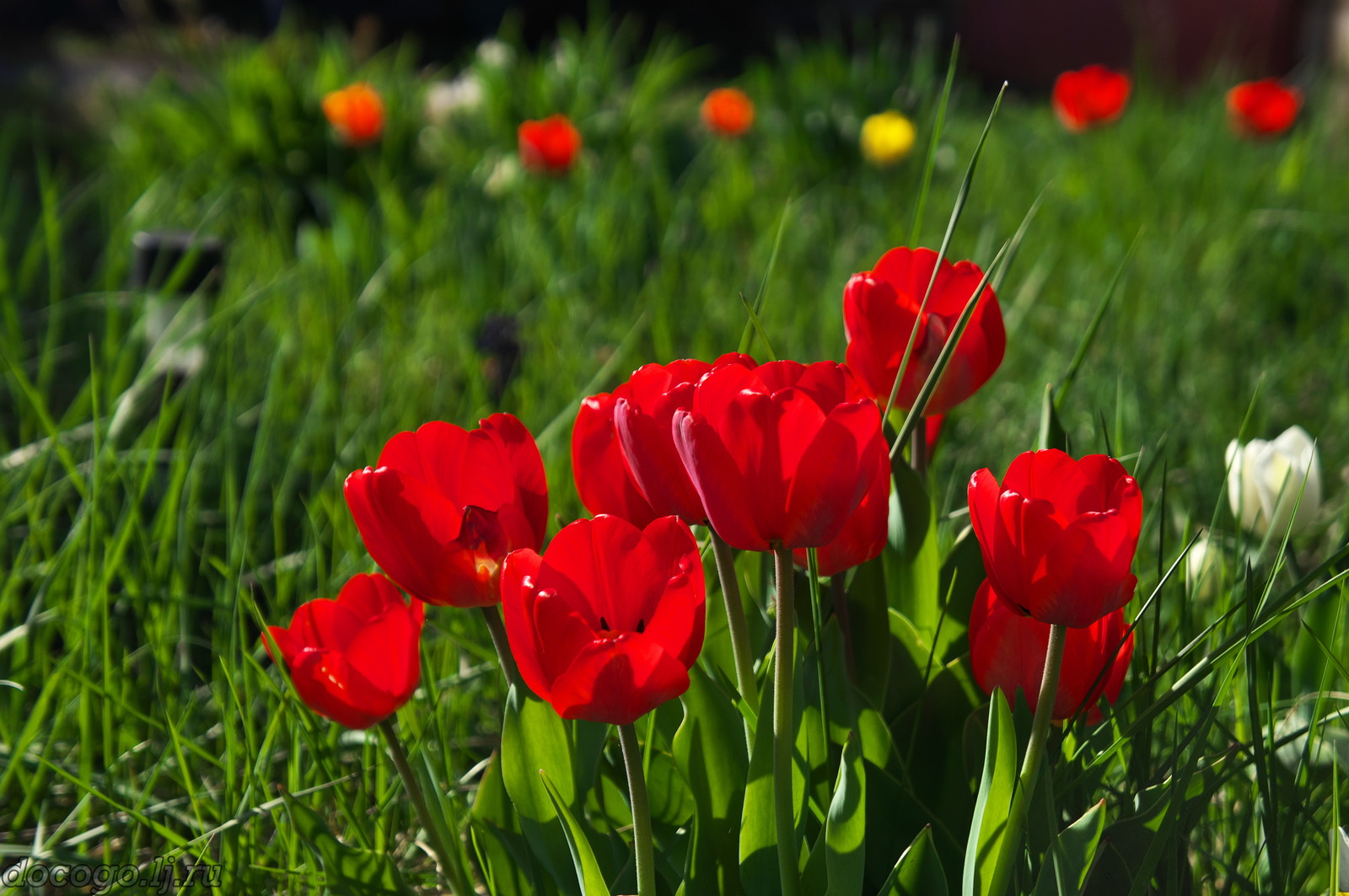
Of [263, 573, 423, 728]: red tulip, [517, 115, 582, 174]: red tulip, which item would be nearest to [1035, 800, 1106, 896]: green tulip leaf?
[263, 573, 423, 728]: red tulip

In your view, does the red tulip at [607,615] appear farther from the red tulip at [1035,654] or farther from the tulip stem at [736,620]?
the red tulip at [1035,654]

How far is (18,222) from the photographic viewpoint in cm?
274

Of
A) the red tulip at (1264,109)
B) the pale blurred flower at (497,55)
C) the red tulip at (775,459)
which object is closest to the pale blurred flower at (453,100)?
the pale blurred flower at (497,55)

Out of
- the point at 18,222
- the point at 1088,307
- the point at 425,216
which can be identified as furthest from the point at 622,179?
the point at 18,222

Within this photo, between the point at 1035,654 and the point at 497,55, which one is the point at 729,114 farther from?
the point at 1035,654

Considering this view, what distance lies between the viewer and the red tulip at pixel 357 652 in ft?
1.86

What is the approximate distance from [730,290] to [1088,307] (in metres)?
0.64

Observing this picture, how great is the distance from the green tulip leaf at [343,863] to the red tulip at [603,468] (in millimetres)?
233

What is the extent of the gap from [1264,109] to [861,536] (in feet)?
8.29

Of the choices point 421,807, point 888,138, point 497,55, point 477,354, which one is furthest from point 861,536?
point 497,55

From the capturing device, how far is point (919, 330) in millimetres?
611

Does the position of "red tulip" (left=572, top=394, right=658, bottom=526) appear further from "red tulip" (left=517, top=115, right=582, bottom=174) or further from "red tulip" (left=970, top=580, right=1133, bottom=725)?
"red tulip" (left=517, top=115, right=582, bottom=174)

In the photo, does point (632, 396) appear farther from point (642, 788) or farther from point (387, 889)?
point (387, 889)

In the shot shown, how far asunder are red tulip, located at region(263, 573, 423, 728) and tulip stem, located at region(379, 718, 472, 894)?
14 millimetres
